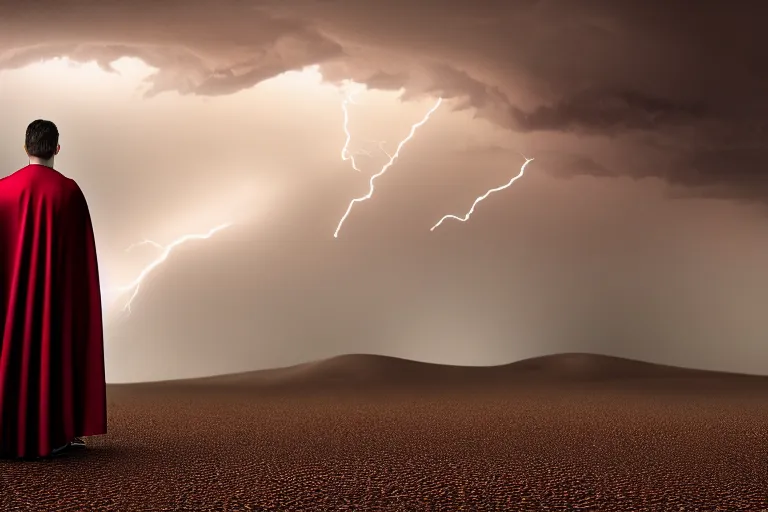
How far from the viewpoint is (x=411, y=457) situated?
2.89 m

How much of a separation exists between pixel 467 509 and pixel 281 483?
2.09ft

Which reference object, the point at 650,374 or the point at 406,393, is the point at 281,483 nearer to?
the point at 406,393

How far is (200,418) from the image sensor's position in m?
4.48

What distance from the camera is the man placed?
2.75 m

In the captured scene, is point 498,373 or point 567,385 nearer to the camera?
point 567,385

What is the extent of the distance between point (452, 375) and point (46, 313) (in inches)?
239

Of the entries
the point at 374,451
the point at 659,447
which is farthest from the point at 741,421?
the point at 374,451

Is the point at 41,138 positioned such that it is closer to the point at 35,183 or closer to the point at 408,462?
the point at 35,183

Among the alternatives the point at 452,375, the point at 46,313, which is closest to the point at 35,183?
the point at 46,313

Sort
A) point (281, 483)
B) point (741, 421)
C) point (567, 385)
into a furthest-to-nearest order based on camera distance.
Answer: point (567, 385)
point (741, 421)
point (281, 483)

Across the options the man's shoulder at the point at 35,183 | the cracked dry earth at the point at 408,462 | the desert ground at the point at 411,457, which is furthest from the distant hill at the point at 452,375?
the man's shoulder at the point at 35,183

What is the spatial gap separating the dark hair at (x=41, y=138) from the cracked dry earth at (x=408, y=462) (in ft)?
3.82

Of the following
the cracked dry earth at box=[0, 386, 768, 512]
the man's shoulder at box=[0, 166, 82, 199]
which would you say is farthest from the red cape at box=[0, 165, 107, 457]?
the cracked dry earth at box=[0, 386, 768, 512]

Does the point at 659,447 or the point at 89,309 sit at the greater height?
the point at 89,309
